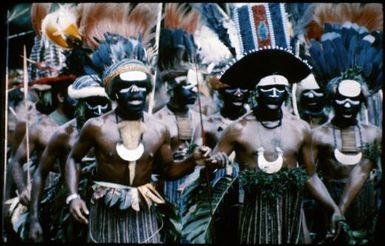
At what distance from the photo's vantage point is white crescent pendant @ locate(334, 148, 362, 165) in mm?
8578

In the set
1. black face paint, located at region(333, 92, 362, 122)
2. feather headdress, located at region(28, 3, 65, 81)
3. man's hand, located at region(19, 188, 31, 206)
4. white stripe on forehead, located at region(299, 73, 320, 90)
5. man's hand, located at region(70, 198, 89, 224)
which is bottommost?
man's hand, located at region(70, 198, 89, 224)

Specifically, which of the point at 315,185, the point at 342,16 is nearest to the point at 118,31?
the point at 342,16

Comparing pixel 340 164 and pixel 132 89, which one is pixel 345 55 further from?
pixel 132 89

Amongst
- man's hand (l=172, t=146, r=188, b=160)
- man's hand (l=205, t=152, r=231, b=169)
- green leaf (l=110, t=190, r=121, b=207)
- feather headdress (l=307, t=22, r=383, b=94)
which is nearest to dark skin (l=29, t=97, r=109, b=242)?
green leaf (l=110, t=190, r=121, b=207)

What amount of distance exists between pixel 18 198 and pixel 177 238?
1381 millimetres

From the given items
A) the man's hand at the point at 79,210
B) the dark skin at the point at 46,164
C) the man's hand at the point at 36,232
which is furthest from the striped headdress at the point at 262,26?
the man's hand at the point at 36,232

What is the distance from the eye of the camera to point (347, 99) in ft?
28.2

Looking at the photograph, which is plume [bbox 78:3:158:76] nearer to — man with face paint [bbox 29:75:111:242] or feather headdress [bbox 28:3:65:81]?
man with face paint [bbox 29:75:111:242]

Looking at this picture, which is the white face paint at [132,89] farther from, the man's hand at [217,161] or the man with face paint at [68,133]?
the man's hand at [217,161]

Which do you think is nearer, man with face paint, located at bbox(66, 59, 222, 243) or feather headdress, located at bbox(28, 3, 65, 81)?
man with face paint, located at bbox(66, 59, 222, 243)

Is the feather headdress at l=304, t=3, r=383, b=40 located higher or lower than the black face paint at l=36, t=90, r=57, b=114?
higher

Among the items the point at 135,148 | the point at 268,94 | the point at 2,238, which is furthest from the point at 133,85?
the point at 2,238

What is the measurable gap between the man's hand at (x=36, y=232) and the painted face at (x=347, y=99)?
269 cm

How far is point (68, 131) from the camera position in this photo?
8578 mm
